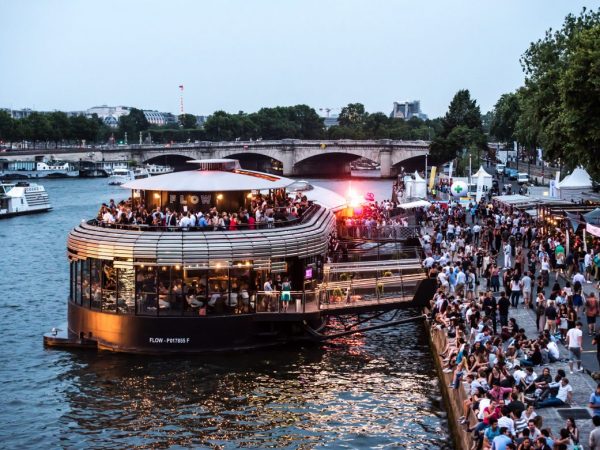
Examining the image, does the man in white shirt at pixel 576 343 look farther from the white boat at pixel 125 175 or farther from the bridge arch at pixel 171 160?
the bridge arch at pixel 171 160

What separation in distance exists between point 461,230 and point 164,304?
1021 inches

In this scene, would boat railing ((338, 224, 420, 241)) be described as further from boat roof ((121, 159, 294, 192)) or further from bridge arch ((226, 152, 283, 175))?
bridge arch ((226, 152, 283, 175))

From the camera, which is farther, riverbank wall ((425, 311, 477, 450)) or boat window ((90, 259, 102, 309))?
boat window ((90, 259, 102, 309))

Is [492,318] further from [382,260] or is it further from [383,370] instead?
[382,260]

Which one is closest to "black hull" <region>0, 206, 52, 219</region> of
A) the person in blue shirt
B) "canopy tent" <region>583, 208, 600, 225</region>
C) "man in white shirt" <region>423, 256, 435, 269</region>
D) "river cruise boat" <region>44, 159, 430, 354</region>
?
"river cruise boat" <region>44, 159, 430, 354</region>

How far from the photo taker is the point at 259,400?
31.9m

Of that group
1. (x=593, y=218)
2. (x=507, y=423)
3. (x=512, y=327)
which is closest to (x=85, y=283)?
(x=512, y=327)

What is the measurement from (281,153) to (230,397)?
143 m

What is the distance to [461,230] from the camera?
183ft

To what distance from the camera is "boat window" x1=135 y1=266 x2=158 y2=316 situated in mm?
34531

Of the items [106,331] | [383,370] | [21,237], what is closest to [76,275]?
[106,331]

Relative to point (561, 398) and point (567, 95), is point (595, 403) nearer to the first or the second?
point (561, 398)

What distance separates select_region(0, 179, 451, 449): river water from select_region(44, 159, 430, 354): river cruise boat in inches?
34.9

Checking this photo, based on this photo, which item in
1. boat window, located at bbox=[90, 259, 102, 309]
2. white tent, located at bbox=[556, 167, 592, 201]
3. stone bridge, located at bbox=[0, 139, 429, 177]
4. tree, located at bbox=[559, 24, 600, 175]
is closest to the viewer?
boat window, located at bbox=[90, 259, 102, 309]
